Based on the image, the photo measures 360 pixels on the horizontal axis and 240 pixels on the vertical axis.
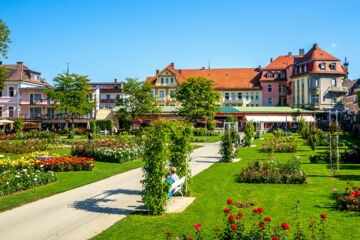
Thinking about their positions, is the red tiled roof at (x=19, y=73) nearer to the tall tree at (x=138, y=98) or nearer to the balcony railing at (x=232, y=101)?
the tall tree at (x=138, y=98)

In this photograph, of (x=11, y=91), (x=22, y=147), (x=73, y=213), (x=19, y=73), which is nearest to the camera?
(x=73, y=213)

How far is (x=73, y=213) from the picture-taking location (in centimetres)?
948

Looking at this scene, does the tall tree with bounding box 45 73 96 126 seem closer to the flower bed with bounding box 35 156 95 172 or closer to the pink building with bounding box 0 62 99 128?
the pink building with bounding box 0 62 99 128

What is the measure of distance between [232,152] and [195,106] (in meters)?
32.2

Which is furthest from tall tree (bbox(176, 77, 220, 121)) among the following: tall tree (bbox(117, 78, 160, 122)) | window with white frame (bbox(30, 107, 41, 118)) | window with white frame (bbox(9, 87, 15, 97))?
window with white frame (bbox(9, 87, 15, 97))

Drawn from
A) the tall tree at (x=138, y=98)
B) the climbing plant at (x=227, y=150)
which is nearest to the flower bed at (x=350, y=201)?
the climbing plant at (x=227, y=150)

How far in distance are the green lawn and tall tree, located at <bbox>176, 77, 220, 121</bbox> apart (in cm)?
3656

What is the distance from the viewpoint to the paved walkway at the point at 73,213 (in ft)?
26.0

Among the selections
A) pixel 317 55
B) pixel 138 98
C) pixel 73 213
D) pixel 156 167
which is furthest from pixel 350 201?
pixel 317 55

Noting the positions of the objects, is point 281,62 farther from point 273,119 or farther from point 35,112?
point 35,112

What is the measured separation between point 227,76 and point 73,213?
67443 mm

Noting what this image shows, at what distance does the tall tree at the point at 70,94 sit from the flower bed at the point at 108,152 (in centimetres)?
3141

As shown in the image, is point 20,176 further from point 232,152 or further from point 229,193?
point 232,152

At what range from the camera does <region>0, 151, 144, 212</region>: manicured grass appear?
10.8 metres
